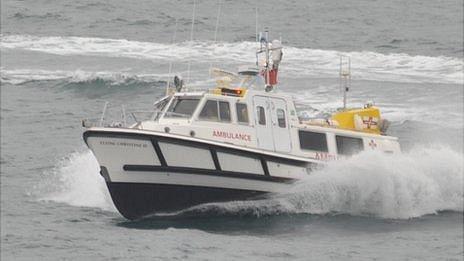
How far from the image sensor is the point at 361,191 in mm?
24141

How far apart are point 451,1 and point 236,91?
1491cm

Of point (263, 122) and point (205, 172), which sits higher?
point (263, 122)

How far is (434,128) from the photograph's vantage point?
32.6 meters

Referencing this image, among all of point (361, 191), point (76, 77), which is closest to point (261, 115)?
point (361, 191)

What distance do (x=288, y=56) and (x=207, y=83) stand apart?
664 centimetres

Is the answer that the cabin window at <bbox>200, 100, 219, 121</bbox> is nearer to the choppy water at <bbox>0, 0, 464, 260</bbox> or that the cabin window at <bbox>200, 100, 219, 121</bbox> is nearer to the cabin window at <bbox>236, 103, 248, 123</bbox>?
the cabin window at <bbox>236, 103, 248, 123</bbox>

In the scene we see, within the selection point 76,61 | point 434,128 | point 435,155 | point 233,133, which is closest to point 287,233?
point 233,133

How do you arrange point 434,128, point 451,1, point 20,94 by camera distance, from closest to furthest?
point 451,1
point 434,128
point 20,94

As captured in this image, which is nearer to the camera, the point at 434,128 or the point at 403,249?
the point at 403,249

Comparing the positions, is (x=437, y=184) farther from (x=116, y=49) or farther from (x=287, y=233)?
(x=116, y=49)

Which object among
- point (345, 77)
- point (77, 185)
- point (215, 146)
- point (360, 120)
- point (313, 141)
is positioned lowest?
point (77, 185)

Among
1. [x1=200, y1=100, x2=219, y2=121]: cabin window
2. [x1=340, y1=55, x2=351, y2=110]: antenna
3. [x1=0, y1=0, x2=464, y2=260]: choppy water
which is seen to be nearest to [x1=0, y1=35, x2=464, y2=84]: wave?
[x1=0, y1=0, x2=464, y2=260]: choppy water

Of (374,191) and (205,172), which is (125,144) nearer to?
(205,172)

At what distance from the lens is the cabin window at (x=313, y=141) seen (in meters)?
23.9
